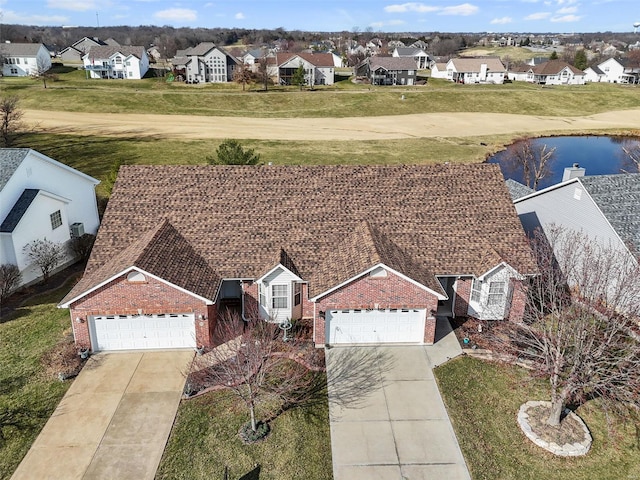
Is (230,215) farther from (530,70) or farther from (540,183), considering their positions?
(530,70)

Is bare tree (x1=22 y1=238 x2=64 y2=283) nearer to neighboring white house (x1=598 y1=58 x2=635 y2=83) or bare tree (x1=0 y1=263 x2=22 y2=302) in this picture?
bare tree (x1=0 y1=263 x2=22 y2=302)

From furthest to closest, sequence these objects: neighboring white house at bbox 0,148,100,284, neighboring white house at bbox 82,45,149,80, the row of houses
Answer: the row of houses < neighboring white house at bbox 82,45,149,80 < neighboring white house at bbox 0,148,100,284

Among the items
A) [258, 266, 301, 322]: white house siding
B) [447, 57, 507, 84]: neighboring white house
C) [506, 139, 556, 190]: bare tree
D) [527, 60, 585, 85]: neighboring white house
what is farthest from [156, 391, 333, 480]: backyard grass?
[527, 60, 585, 85]: neighboring white house

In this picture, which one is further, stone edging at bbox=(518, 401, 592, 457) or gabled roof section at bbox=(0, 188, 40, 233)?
gabled roof section at bbox=(0, 188, 40, 233)

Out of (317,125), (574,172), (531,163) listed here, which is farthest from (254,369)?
(317,125)

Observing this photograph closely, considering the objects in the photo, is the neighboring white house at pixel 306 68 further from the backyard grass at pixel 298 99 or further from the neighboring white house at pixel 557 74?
the neighboring white house at pixel 557 74
